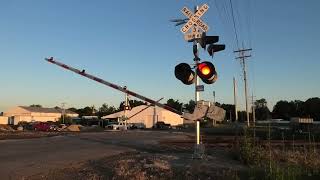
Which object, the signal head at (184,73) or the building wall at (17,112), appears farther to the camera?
the building wall at (17,112)

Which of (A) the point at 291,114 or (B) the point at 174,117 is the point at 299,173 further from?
(A) the point at 291,114

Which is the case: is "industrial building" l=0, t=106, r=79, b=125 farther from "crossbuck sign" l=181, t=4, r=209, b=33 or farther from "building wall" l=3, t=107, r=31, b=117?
"crossbuck sign" l=181, t=4, r=209, b=33

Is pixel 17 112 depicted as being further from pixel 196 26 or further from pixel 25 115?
pixel 196 26

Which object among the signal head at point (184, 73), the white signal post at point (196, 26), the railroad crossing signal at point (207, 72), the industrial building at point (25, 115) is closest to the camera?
the railroad crossing signal at point (207, 72)

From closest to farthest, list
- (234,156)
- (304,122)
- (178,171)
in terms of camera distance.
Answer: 1. (178,171)
2. (234,156)
3. (304,122)

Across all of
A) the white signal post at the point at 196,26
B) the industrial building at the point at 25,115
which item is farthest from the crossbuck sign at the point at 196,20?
the industrial building at the point at 25,115

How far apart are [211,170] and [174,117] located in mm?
118903

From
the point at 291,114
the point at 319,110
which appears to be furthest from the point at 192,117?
the point at 291,114

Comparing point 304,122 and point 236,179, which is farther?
point 304,122

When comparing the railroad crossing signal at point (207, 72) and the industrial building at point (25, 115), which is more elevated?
the industrial building at point (25, 115)

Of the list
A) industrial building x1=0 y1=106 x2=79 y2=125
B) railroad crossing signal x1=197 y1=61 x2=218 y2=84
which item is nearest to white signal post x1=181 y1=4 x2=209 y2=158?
railroad crossing signal x1=197 y1=61 x2=218 y2=84

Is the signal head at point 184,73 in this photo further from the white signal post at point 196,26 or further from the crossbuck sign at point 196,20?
the crossbuck sign at point 196,20

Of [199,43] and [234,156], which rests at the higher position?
[199,43]

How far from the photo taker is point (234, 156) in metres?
17.1
